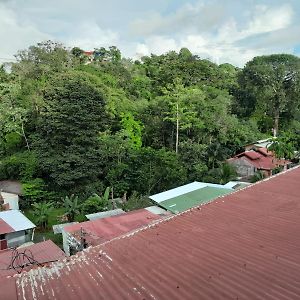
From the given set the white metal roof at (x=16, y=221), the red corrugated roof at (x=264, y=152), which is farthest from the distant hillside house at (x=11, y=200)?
the red corrugated roof at (x=264, y=152)

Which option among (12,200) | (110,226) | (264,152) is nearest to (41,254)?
(110,226)

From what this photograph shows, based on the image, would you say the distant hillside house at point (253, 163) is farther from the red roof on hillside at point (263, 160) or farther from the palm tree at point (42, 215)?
the palm tree at point (42, 215)

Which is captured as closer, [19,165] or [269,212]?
[269,212]

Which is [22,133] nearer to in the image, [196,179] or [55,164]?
[55,164]

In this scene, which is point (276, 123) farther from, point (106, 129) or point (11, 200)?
point (11, 200)

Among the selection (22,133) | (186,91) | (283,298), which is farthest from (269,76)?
(283,298)

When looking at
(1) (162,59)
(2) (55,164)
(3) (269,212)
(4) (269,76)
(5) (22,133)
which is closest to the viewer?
(3) (269,212)
